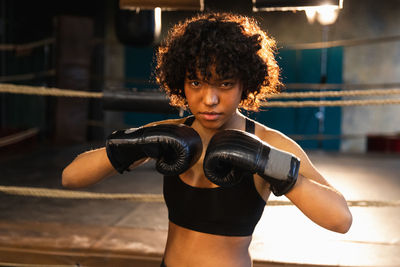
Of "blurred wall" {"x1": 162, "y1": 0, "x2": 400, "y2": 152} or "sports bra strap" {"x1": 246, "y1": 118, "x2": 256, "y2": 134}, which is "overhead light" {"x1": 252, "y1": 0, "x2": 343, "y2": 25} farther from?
"blurred wall" {"x1": 162, "y1": 0, "x2": 400, "y2": 152}

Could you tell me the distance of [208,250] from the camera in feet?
3.01

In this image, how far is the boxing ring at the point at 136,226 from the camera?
1.57 metres

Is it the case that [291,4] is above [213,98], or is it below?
above

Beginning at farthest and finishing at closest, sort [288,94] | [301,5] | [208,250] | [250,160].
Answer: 1. [288,94]
2. [301,5]
3. [208,250]
4. [250,160]

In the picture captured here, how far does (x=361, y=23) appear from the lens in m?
6.86

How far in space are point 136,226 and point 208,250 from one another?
103 centimetres

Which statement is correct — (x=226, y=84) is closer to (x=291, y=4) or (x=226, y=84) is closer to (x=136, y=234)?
(x=291, y=4)

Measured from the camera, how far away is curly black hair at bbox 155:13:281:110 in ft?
2.75

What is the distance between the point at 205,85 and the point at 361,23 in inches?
264

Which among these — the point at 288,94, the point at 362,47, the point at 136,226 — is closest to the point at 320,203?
the point at 288,94

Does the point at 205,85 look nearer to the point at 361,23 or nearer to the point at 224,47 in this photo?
the point at 224,47

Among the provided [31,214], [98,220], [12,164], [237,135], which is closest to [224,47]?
[237,135]

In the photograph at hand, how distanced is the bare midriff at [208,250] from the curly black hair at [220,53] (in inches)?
12.3

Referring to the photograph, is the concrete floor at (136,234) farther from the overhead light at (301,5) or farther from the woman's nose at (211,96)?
the woman's nose at (211,96)
